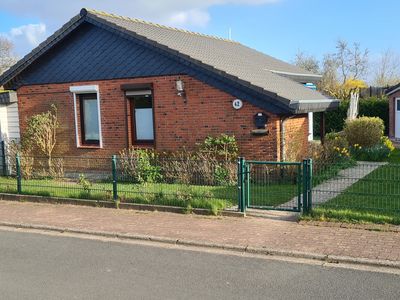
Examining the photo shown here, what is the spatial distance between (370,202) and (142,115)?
771cm

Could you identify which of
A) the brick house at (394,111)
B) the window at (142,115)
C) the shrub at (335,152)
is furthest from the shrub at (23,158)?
the brick house at (394,111)

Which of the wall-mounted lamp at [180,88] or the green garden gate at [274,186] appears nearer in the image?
the green garden gate at [274,186]

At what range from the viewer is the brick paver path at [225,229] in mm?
7176

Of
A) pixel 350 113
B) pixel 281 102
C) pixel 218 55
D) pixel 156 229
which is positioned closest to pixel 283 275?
pixel 156 229

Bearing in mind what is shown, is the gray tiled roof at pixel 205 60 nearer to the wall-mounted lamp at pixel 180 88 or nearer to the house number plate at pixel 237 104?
the house number plate at pixel 237 104

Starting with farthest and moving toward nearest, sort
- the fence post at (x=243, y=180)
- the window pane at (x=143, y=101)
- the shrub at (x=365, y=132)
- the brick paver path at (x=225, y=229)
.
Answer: the shrub at (x=365, y=132) < the window pane at (x=143, y=101) < the fence post at (x=243, y=180) < the brick paver path at (x=225, y=229)

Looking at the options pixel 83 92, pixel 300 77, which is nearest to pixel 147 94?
pixel 83 92

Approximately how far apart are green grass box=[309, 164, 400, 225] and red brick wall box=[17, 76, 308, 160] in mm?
3479

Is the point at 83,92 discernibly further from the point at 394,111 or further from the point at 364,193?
the point at 394,111

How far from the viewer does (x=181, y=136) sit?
13.6 metres

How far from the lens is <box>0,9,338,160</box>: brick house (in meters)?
12.5

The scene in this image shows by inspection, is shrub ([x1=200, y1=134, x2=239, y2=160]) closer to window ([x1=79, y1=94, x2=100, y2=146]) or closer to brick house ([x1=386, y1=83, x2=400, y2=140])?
window ([x1=79, y1=94, x2=100, y2=146])

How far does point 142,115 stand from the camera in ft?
47.4

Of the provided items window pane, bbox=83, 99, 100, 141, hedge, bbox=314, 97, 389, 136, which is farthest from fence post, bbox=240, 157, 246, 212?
hedge, bbox=314, 97, 389, 136
